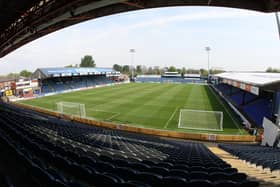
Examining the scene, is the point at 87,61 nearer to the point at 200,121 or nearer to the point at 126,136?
the point at 200,121

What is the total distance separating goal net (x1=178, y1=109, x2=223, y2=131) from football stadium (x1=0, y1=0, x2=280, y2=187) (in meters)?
0.09

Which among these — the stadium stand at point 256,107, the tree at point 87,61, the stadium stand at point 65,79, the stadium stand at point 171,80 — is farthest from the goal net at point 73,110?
the tree at point 87,61

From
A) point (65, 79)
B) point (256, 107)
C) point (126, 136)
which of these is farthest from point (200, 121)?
point (65, 79)

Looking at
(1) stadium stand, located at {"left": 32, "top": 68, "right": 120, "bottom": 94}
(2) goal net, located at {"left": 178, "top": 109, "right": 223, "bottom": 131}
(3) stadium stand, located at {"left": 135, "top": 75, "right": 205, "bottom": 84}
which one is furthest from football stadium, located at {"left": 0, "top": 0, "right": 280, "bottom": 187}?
(3) stadium stand, located at {"left": 135, "top": 75, "right": 205, "bottom": 84}

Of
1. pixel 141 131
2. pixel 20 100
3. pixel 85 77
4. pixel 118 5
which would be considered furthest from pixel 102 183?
pixel 85 77

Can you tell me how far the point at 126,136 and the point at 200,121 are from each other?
9.56 m

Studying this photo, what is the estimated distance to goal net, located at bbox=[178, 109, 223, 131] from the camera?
1731 cm

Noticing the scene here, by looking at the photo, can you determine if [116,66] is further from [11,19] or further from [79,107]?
[11,19]

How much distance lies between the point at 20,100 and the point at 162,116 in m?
22.8

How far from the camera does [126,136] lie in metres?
12.1

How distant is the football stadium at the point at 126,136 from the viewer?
9.87ft

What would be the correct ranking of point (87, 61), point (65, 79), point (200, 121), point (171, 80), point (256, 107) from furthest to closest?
point (87, 61) → point (171, 80) → point (65, 79) → point (256, 107) → point (200, 121)

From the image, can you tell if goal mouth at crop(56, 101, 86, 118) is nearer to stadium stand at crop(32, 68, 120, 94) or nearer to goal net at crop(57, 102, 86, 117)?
goal net at crop(57, 102, 86, 117)

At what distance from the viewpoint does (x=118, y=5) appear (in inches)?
313
